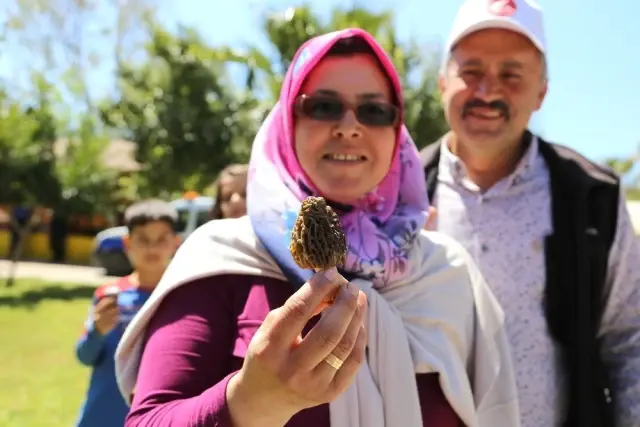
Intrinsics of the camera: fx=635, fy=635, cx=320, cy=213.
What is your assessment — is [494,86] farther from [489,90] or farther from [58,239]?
[58,239]

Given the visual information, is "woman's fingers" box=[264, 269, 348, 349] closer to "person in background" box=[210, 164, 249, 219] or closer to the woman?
the woman

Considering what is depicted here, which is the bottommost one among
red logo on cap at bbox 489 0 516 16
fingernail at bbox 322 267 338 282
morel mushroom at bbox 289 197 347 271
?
fingernail at bbox 322 267 338 282

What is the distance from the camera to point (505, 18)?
2295 mm

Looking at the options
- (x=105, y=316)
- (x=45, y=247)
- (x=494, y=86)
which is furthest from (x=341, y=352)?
(x=45, y=247)

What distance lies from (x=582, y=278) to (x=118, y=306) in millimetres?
2508

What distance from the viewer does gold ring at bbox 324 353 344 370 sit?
1.30m

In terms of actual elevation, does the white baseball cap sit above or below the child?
above

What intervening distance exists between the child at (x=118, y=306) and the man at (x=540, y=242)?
2.00 metres

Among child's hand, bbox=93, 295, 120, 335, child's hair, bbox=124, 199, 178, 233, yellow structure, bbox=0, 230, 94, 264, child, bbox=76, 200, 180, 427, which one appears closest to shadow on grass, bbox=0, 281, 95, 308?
yellow structure, bbox=0, 230, 94, 264

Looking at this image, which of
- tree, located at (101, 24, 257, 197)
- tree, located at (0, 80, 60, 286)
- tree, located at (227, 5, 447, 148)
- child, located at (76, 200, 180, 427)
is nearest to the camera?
child, located at (76, 200, 180, 427)

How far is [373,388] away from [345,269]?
1.13ft

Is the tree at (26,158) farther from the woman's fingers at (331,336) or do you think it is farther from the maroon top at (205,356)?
the woman's fingers at (331,336)

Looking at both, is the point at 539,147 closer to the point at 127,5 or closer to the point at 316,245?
the point at 316,245

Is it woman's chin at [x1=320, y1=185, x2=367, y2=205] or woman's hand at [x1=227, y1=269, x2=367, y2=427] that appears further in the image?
woman's chin at [x1=320, y1=185, x2=367, y2=205]
